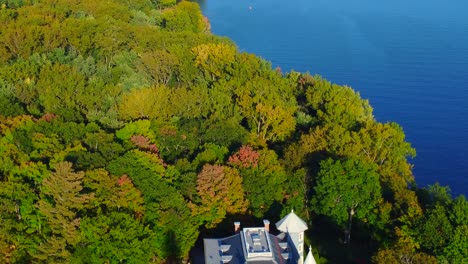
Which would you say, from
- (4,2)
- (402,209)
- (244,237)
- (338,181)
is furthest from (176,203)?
(4,2)

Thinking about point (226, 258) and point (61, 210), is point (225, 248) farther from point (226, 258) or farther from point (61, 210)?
point (61, 210)

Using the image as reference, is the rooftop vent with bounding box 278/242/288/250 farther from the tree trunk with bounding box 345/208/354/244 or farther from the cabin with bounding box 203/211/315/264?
the tree trunk with bounding box 345/208/354/244

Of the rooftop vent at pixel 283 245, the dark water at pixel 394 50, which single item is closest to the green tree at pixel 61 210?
the rooftop vent at pixel 283 245

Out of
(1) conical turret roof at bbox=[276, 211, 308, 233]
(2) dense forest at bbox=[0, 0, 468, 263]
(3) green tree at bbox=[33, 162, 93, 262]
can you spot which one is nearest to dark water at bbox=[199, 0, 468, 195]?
(2) dense forest at bbox=[0, 0, 468, 263]

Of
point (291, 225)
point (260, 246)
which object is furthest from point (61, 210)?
point (291, 225)

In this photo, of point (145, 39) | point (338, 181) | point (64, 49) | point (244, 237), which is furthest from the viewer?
point (145, 39)

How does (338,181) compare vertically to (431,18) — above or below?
below

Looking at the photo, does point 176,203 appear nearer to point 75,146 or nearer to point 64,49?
point 75,146
